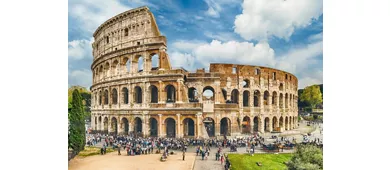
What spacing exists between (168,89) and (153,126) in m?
2.03

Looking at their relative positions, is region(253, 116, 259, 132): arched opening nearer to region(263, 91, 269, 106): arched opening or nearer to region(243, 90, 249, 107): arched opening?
region(243, 90, 249, 107): arched opening

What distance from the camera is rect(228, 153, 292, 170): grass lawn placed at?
8625mm

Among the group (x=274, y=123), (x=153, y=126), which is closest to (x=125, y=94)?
(x=153, y=126)

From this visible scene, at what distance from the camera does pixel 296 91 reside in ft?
33.0

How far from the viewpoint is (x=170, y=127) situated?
10805 millimetres

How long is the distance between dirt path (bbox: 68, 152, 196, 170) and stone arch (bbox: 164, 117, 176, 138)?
5.39ft

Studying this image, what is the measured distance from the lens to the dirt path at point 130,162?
8.64m

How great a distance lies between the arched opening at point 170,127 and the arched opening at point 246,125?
3.17 meters

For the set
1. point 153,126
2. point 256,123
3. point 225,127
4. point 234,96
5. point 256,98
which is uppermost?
point 234,96

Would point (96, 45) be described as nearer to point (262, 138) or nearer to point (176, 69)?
point (176, 69)

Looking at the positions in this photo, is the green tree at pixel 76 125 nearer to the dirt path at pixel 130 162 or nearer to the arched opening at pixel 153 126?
the dirt path at pixel 130 162

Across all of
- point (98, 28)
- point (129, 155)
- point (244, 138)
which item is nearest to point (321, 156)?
point (244, 138)

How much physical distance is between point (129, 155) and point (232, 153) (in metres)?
4.11

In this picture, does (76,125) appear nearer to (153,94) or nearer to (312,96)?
(153,94)
